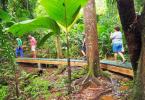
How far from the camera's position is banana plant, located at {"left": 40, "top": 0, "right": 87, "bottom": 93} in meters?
7.07

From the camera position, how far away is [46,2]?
23.0 feet

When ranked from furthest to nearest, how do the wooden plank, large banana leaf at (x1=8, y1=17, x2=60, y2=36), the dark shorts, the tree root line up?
the wooden plank, the dark shorts, the tree root, large banana leaf at (x1=8, y1=17, x2=60, y2=36)

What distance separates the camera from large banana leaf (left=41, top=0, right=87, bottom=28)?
7066 millimetres

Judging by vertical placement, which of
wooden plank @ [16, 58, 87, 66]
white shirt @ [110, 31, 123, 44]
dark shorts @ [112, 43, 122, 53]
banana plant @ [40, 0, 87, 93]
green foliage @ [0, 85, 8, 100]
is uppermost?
banana plant @ [40, 0, 87, 93]

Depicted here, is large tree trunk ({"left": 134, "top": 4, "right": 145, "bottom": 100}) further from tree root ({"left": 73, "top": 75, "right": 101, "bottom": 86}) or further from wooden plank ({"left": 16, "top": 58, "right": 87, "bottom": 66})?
wooden plank ({"left": 16, "top": 58, "right": 87, "bottom": 66})

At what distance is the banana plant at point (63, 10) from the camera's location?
7066 millimetres

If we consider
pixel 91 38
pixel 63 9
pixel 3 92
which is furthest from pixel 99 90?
pixel 3 92

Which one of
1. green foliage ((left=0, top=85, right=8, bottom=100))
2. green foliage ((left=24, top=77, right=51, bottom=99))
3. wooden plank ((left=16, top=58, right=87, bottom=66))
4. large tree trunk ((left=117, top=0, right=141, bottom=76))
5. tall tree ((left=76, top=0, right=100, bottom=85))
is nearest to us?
large tree trunk ((left=117, top=0, right=141, bottom=76))

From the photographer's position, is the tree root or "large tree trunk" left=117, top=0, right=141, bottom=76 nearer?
"large tree trunk" left=117, top=0, right=141, bottom=76

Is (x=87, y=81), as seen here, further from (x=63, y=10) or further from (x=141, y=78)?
(x=141, y=78)

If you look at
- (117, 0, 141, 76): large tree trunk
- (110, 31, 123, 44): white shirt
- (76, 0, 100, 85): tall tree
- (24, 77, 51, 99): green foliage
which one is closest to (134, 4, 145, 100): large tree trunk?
(117, 0, 141, 76): large tree trunk

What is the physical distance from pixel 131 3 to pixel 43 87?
5.31 meters

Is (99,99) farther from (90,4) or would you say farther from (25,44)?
(25,44)

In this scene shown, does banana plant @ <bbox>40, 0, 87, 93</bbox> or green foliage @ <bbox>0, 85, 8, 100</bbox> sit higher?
banana plant @ <bbox>40, 0, 87, 93</bbox>
